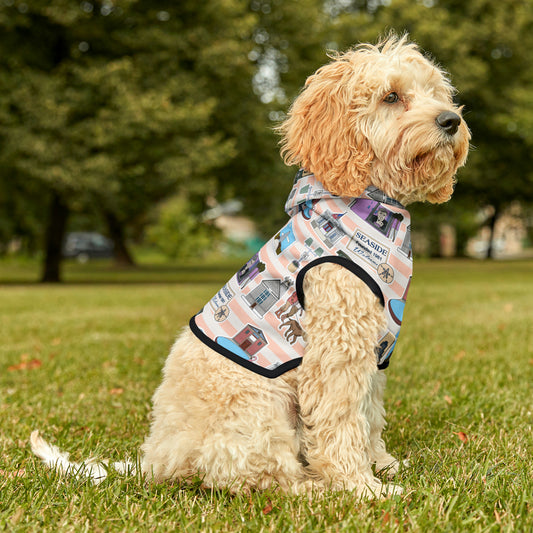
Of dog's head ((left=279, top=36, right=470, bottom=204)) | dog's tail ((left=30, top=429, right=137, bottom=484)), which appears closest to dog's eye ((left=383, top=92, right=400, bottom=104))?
dog's head ((left=279, top=36, right=470, bottom=204))

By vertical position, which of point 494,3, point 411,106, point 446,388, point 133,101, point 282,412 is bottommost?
point 446,388

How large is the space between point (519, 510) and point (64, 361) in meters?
5.27

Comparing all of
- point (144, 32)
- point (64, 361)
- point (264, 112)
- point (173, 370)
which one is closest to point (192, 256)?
point (264, 112)

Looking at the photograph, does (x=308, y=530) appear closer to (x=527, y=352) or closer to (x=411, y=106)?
(x=411, y=106)

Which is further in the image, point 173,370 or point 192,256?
point 192,256

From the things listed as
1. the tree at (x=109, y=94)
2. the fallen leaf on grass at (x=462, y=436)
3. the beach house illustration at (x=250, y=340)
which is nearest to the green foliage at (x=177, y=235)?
the tree at (x=109, y=94)

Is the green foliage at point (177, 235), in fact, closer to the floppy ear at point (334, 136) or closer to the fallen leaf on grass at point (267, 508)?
the floppy ear at point (334, 136)

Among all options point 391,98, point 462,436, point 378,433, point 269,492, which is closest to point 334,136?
point 391,98

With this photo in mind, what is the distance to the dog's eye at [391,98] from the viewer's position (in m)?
3.10

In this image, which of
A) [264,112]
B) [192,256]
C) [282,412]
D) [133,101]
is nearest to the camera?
[282,412]

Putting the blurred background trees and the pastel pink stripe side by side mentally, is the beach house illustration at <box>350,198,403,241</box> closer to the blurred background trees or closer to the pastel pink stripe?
the pastel pink stripe

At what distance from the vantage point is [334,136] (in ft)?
10.1

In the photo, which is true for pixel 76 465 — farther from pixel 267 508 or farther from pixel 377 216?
pixel 377 216

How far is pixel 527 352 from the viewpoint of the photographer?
6750 mm
